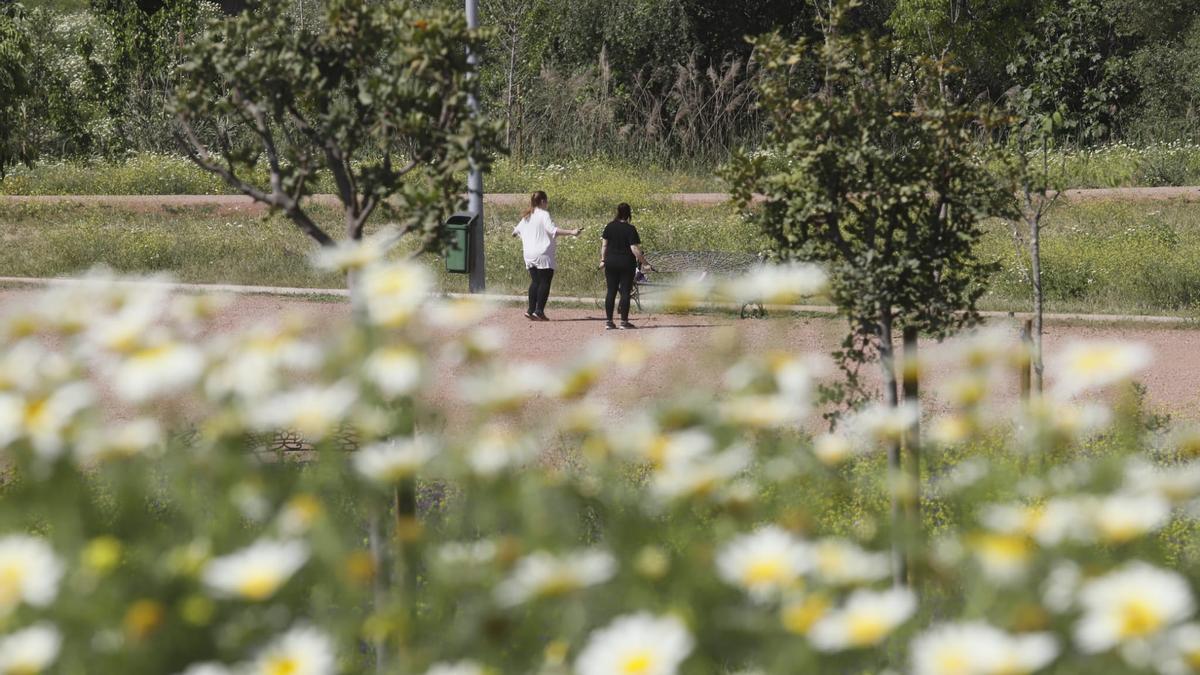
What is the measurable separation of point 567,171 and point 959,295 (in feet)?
68.0

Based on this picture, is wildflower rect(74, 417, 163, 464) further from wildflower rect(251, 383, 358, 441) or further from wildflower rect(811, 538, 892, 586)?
wildflower rect(811, 538, 892, 586)

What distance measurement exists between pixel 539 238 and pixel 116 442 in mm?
12524

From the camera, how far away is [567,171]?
27500 mm

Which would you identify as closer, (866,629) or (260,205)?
(866,629)

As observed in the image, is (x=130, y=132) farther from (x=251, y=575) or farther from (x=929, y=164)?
(x=251, y=575)

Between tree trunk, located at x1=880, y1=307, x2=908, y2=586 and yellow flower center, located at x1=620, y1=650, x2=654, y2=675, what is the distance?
0.73m

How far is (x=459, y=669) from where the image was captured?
207 cm

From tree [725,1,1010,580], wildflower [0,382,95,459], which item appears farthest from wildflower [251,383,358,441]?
tree [725,1,1010,580]

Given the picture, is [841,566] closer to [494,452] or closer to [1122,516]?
[1122,516]

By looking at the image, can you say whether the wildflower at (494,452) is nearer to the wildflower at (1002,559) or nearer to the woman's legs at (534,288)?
the wildflower at (1002,559)

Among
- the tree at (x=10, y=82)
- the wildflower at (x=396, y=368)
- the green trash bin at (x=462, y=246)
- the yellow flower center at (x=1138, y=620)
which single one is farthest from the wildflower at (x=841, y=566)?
the tree at (x=10, y=82)

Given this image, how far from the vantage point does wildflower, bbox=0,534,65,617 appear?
2000 mm

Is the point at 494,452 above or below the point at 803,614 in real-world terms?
above

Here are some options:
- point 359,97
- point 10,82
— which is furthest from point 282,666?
point 10,82
